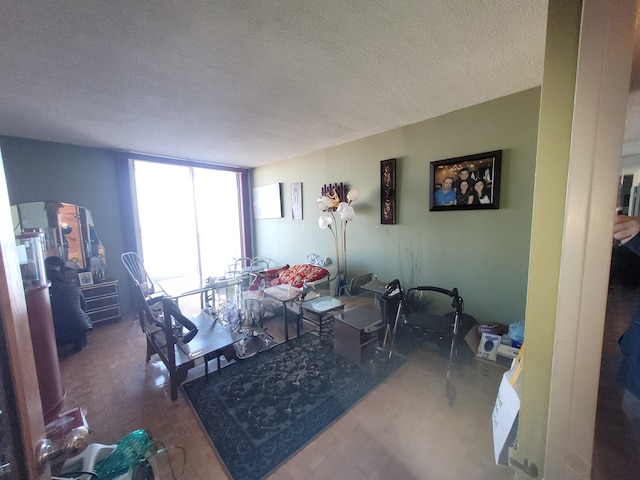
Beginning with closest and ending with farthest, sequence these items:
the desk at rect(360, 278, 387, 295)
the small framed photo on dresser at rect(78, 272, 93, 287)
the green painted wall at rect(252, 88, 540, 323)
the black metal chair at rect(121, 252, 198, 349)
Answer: the black metal chair at rect(121, 252, 198, 349) → the green painted wall at rect(252, 88, 540, 323) → the desk at rect(360, 278, 387, 295) → the small framed photo on dresser at rect(78, 272, 93, 287)

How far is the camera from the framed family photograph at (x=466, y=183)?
2371 millimetres

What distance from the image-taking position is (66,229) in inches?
129

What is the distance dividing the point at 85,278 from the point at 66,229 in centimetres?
72

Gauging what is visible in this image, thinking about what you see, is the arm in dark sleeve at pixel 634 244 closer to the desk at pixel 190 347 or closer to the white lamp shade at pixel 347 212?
the desk at pixel 190 347

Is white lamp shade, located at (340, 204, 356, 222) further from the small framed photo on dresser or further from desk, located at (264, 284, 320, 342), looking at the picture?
the small framed photo on dresser

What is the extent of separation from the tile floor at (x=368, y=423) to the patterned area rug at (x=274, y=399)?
73 mm

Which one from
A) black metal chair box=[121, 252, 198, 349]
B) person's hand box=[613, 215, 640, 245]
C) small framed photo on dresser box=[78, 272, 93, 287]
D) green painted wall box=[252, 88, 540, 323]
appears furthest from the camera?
small framed photo on dresser box=[78, 272, 93, 287]

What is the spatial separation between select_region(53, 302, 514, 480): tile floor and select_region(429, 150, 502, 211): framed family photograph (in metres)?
1.58

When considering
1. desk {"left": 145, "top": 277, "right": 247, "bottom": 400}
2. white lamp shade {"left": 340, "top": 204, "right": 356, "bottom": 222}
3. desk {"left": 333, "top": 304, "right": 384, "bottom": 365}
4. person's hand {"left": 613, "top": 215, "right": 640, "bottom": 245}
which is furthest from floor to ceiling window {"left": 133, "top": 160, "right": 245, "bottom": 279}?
person's hand {"left": 613, "top": 215, "right": 640, "bottom": 245}

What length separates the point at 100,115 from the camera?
241cm

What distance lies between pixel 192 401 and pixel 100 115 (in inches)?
113

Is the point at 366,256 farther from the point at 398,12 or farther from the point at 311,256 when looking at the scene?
the point at 398,12

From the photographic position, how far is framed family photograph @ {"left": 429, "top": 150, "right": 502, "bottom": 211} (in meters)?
2.37

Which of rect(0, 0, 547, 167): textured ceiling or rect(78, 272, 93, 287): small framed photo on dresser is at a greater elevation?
rect(0, 0, 547, 167): textured ceiling
